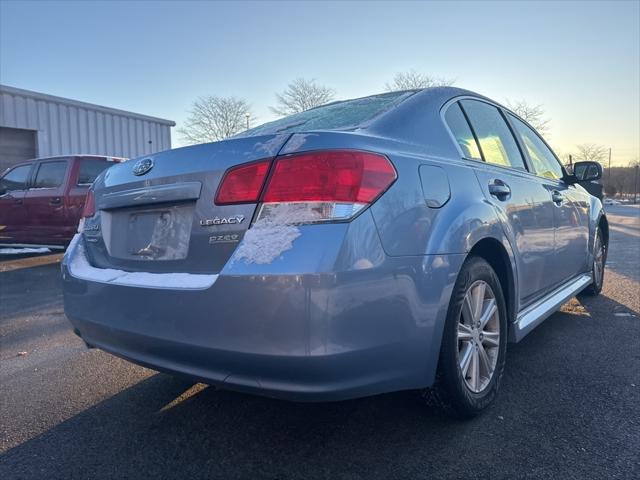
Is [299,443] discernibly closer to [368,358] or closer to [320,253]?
[368,358]

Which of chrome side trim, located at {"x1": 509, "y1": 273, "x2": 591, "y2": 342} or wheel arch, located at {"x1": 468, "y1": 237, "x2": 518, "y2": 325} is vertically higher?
wheel arch, located at {"x1": 468, "y1": 237, "x2": 518, "y2": 325}

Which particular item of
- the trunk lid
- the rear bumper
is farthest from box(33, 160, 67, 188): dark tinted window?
the rear bumper

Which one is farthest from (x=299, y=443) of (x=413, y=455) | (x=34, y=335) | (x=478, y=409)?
(x=34, y=335)

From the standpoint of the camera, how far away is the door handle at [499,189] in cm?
259

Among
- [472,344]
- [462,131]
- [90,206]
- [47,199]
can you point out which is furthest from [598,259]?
[47,199]

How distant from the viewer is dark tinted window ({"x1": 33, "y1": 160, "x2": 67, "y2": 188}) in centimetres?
846

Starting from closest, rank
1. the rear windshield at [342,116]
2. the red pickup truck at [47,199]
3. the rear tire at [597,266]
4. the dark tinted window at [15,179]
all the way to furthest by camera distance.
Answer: the rear windshield at [342,116]
the rear tire at [597,266]
the red pickup truck at [47,199]
the dark tinted window at [15,179]

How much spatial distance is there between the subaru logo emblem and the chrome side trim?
2.07 meters

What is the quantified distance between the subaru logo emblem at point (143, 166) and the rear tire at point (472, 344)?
4.73 feet

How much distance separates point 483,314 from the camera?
8.09ft

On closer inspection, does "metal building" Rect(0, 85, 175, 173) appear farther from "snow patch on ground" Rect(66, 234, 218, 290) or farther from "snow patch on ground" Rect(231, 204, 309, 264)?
"snow patch on ground" Rect(231, 204, 309, 264)

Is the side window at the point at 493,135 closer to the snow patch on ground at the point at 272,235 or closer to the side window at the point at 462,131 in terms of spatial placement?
the side window at the point at 462,131

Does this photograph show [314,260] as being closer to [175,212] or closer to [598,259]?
[175,212]

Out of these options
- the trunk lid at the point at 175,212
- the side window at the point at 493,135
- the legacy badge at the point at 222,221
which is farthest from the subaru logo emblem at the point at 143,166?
the side window at the point at 493,135
